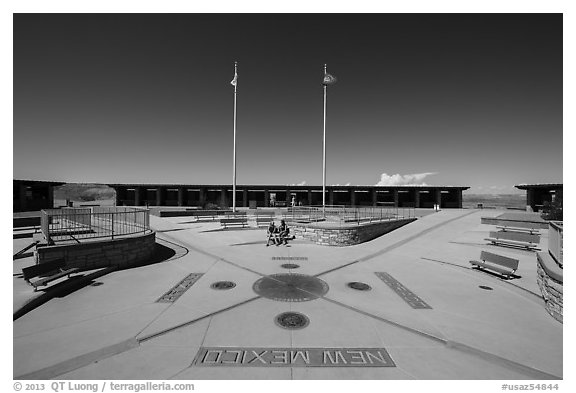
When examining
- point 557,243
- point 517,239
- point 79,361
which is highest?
point 557,243

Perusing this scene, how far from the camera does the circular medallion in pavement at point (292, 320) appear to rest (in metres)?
4.98

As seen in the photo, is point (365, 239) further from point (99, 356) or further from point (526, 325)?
point (99, 356)

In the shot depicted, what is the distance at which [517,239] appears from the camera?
11.4m

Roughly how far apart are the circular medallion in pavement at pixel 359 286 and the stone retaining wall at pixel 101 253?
831cm

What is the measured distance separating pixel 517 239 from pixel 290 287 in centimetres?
1210

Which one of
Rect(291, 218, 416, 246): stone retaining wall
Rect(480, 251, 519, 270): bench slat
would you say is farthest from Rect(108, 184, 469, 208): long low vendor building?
Rect(480, 251, 519, 270): bench slat

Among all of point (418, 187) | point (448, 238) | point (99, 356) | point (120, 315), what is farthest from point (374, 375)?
point (418, 187)

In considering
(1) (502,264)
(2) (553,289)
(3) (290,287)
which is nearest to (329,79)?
(1) (502,264)

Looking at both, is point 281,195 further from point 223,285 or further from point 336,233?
point 223,285

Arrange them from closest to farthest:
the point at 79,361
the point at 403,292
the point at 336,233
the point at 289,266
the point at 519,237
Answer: the point at 79,361, the point at 403,292, the point at 289,266, the point at 519,237, the point at 336,233

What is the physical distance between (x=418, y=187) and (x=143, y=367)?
37572 millimetres

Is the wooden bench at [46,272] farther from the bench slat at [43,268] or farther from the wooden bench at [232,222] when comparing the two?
the wooden bench at [232,222]

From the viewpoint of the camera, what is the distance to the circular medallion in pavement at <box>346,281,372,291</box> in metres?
7.12

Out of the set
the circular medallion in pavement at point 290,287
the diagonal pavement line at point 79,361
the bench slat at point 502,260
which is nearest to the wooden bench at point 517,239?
the bench slat at point 502,260
